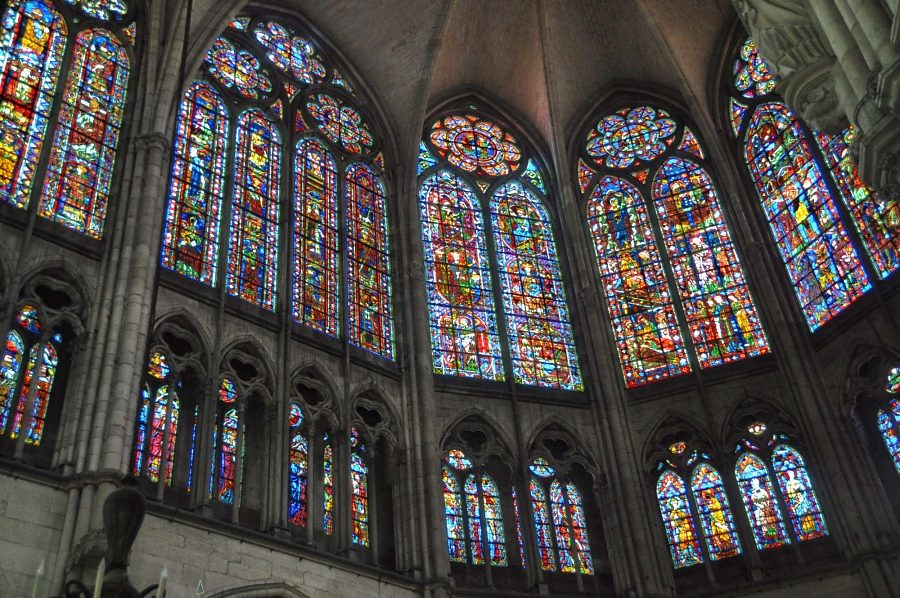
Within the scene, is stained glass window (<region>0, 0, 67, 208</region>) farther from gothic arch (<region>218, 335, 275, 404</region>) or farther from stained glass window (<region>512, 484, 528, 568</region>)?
stained glass window (<region>512, 484, 528, 568</region>)

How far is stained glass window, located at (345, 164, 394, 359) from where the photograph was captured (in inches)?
663

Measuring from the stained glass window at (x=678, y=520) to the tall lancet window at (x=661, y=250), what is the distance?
80.3 inches

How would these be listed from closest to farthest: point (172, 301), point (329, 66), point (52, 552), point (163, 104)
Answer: point (52, 552) < point (172, 301) < point (163, 104) < point (329, 66)

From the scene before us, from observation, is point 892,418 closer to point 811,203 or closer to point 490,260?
point 811,203

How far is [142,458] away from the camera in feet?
41.5

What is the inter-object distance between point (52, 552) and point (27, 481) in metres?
0.86

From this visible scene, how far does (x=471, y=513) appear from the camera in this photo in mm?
15977

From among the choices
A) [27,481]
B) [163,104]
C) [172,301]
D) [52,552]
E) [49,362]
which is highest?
[163,104]

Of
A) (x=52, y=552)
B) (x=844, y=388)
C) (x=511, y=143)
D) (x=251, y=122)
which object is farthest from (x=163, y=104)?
(x=844, y=388)

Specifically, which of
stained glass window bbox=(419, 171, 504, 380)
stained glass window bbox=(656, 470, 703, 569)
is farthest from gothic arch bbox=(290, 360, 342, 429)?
stained glass window bbox=(656, 470, 703, 569)

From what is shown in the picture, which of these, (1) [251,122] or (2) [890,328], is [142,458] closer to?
(1) [251,122]

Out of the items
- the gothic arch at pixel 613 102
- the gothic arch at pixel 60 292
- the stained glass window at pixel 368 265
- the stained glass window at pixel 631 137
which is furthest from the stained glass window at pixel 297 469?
the stained glass window at pixel 631 137

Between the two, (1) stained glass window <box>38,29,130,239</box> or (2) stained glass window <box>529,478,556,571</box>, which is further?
(2) stained glass window <box>529,478,556,571</box>

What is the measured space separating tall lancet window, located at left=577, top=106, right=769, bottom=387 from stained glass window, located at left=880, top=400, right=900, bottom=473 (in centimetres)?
253
